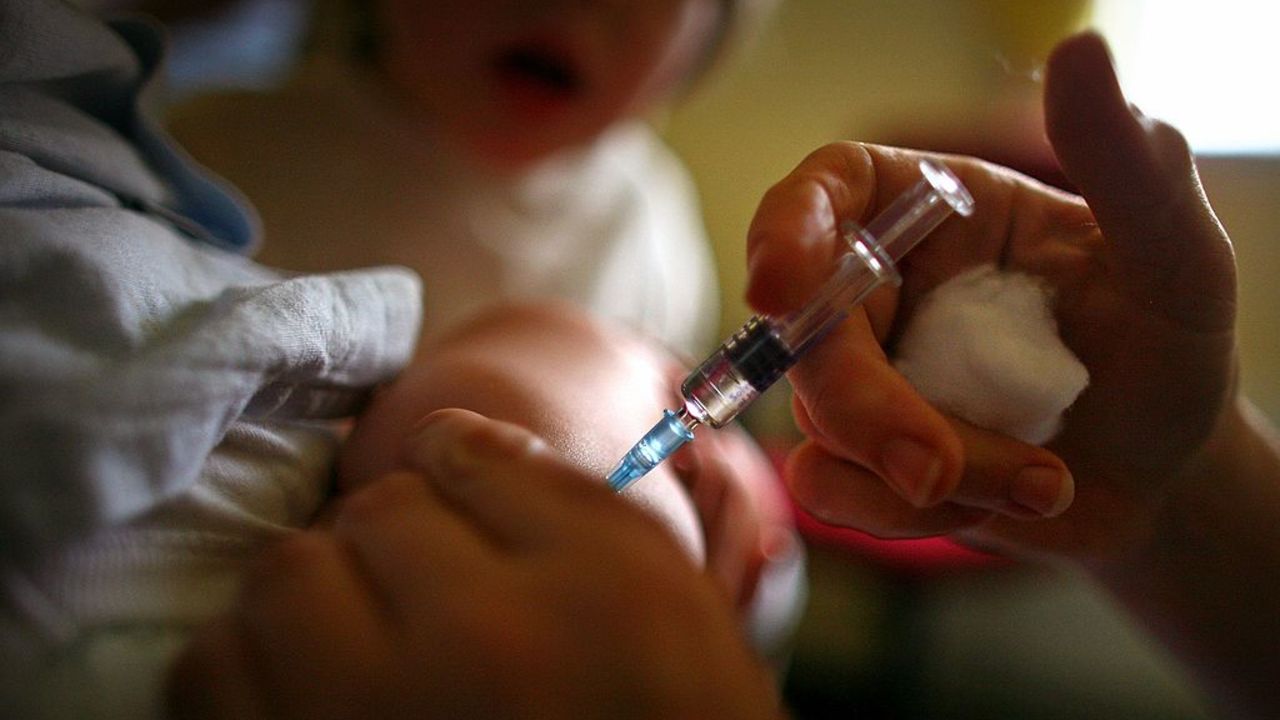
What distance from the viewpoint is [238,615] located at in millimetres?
285

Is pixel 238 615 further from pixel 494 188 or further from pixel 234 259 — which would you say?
pixel 494 188

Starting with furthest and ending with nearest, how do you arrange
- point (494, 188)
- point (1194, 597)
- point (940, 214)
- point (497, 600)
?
point (494, 188) → point (1194, 597) → point (940, 214) → point (497, 600)

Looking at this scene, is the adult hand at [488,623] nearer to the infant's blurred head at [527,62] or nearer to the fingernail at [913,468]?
the fingernail at [913,468]

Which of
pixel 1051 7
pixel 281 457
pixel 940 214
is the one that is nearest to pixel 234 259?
pixel 281 457

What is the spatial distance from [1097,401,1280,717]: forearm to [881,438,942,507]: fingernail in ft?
0.67

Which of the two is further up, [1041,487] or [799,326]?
[799,326]

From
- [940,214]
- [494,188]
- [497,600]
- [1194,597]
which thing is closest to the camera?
[497,600]

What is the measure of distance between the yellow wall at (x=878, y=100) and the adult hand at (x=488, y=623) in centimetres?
22

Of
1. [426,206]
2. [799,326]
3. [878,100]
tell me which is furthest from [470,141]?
[799,326]

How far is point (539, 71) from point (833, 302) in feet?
1.83

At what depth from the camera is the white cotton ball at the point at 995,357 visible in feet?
1.25

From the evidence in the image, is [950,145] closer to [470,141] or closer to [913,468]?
[913,468]

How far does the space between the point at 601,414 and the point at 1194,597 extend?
37cm

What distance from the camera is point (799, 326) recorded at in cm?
39
